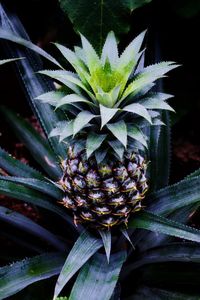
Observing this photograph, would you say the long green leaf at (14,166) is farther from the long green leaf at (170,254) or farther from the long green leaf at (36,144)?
the long green leaf at (170,254)

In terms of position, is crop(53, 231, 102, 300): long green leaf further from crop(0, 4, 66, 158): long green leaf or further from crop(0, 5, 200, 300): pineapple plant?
crop(0, 4, 66, 158): long green leaf

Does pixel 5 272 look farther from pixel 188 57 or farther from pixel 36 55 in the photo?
pixel 188 57

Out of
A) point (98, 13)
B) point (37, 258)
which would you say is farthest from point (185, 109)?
point (37, 258)

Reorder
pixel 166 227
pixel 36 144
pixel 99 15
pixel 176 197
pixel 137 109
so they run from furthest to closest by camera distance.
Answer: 1. pixel 36 144
2. pixel 99 15
3. pixel 176 197
4. pixel 166 227
5. pixel 137 109

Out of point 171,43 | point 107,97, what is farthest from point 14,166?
point 171,43

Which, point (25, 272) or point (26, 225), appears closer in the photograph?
point (25, 272)

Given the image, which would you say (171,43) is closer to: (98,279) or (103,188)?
(103,188)

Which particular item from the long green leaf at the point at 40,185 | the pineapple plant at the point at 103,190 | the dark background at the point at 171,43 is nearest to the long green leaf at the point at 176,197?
the pineapple plant at the point at 103,190
